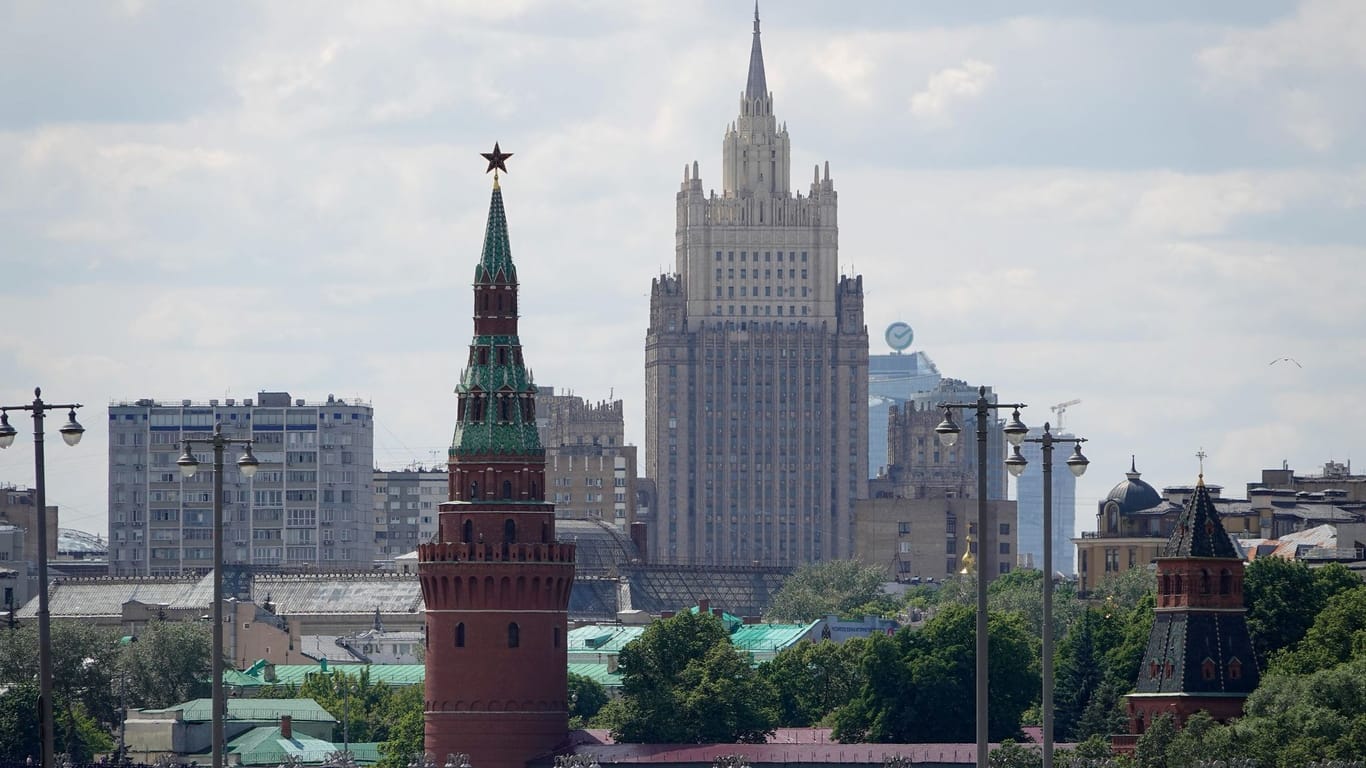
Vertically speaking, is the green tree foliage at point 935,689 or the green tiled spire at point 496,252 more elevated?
the green tiled spire at point 496,252

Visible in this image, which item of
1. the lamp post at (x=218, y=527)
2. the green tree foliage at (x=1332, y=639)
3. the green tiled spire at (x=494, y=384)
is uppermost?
the green tiled spire at (x=494, y=384)

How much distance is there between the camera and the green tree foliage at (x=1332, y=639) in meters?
172

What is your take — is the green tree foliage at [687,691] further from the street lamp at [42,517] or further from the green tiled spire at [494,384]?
the street lamp at [42,517]

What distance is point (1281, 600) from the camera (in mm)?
184625

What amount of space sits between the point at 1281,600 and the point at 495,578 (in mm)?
36577

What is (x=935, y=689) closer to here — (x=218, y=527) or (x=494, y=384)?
(x=494, y=384)

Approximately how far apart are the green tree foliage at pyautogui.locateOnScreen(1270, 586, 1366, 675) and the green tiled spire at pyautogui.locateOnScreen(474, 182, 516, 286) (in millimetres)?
40477

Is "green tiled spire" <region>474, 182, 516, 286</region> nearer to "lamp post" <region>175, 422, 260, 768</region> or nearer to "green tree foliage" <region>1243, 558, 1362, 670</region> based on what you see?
"green tree foliage" <region>1243, 558, 1362, 670</region>

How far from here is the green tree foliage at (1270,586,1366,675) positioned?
17188 centimetres

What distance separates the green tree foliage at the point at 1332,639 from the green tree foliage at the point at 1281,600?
555cm

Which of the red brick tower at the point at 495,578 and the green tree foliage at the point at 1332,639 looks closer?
the green tree foliage at the point at 1332,639

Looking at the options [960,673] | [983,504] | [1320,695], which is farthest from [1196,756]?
[983,504]

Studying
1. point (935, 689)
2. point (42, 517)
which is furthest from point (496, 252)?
point (42, 517)

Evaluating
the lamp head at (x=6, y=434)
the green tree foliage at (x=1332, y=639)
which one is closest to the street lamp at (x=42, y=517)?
the lamp head at (x=6, y=434)
